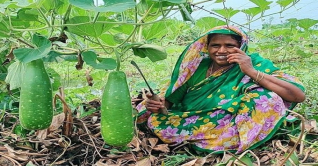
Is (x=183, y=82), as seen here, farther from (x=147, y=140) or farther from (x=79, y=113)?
(x=79, y=113)

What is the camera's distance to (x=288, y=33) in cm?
393

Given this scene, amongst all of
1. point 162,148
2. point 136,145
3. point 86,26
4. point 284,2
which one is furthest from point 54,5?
point 284,2

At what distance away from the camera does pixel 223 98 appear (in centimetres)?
231

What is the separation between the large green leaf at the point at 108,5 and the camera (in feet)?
3.64

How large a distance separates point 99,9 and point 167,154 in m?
1.15

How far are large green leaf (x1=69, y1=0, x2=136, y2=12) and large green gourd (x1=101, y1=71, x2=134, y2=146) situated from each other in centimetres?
33

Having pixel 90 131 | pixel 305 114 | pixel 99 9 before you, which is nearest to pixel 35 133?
pixel 90 131

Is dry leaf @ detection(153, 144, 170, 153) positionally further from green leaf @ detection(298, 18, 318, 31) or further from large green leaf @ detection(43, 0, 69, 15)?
green leaf @ detection(298, 18, 318, 31)

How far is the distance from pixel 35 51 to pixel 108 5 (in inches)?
13.3

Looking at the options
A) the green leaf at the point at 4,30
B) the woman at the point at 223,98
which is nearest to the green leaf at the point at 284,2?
the woman at the point at 223,98

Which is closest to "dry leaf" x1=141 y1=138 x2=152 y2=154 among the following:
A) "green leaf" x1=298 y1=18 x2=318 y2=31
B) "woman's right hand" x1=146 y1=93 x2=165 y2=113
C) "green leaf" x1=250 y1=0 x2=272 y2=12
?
"woman's right hand" x1=146 y1=93 x2=165 y2=113

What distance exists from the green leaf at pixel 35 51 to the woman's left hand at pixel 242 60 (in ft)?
3.61

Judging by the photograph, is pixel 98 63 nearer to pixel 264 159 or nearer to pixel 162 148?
pixel 162 148

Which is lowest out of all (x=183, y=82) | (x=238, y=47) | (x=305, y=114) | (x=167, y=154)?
(x=167, y=154)
